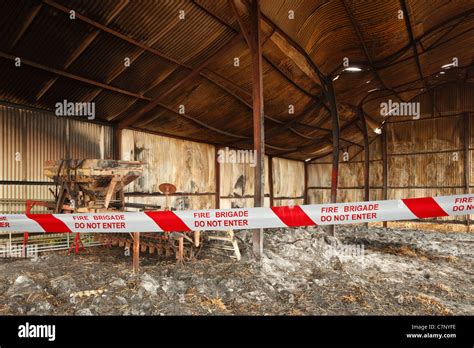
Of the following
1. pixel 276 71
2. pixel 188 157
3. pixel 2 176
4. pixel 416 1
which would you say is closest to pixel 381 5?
pixel 416 1

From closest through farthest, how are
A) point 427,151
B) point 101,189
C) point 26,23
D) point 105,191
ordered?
point 26,23 < point 101,189 < point 105,191 < point 427,151

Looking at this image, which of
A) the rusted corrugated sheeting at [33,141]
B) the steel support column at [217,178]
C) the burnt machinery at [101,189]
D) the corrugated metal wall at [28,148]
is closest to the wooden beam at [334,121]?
the steel support column at [217,178]

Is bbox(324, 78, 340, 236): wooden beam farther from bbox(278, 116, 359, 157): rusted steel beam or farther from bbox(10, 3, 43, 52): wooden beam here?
bbox(10, 3, 43, 52): wooden beam

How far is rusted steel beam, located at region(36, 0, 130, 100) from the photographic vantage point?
694 centimetres

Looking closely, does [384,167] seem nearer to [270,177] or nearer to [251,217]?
[270,177]

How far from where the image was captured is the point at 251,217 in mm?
3697

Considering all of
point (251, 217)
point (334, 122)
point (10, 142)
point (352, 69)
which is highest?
point (352, 69)

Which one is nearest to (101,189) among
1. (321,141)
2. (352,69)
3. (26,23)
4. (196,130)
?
(26,23)

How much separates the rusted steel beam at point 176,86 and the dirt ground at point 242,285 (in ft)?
15.5

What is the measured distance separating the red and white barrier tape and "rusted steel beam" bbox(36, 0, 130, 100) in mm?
5404

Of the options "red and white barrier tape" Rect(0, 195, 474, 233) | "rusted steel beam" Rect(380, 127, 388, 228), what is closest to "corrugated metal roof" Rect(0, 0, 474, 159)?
"red and white barrier tape" Rect(0, 195, 474, 233)

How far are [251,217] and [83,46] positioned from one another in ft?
22.7

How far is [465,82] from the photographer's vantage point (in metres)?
16.5

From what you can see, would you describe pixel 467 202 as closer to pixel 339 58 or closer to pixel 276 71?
pixel 276 71
